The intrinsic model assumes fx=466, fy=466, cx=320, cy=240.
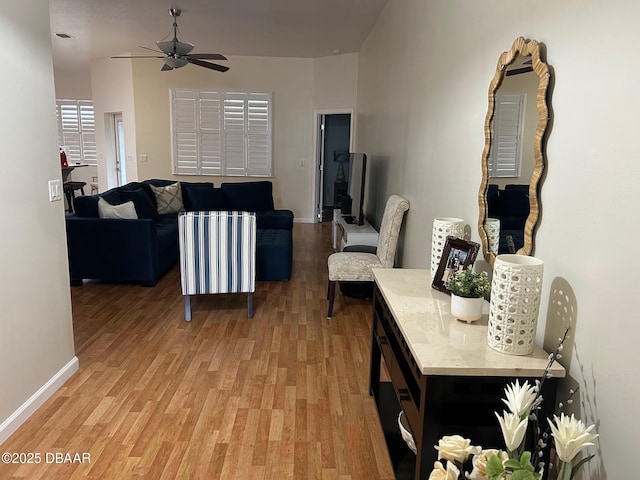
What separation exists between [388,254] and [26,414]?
2677 millimetres

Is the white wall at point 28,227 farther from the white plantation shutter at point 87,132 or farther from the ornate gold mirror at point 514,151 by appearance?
the white plantation shutter at point 87,132

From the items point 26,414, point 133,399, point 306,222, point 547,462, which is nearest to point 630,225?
point 547,462

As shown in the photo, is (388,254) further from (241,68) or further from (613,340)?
(241,68)

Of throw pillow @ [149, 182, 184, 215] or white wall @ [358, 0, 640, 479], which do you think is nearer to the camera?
white wall @ [358, 0, 640, 479]

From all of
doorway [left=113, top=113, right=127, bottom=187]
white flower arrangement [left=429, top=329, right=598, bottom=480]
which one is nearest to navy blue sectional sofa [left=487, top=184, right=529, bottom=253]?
white flower arrangement [left=429, top=329, right=598, bottom=480]

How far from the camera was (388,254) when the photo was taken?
→ 3.88 meters

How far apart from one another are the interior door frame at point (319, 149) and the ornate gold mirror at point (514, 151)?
5.90 m

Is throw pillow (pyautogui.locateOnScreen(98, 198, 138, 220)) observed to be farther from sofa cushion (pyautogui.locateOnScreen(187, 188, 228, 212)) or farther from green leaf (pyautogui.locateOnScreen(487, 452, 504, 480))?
green leaf (pyautogui.locateOnScreen(487, 452, 504, 480))

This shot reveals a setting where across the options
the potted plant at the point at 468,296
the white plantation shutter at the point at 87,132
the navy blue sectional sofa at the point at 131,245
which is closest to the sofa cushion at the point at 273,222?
the navy blue sectional sofa at the point at 131,245

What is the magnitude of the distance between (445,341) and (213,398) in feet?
5.27

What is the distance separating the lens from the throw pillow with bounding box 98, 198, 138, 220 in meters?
4.74

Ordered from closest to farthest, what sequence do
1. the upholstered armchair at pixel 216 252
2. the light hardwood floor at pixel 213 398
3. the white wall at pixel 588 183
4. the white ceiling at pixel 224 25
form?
the white wall at pixel 588 183 → the light hardwood floor at pixel 213 398 → the upholstered armchair at pixel 216 252 → the white ceiling at pixel 224 25

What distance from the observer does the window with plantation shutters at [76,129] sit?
980 centimetres

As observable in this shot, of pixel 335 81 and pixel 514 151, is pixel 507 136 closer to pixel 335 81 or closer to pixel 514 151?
pixel 514 151
